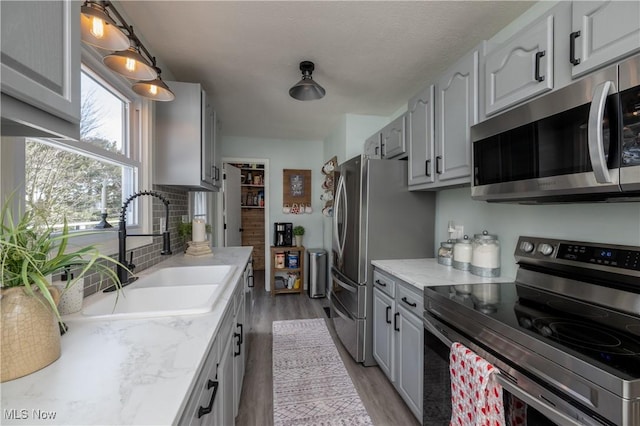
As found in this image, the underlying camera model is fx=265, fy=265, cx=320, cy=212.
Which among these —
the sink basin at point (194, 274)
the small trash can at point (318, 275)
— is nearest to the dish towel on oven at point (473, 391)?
the sink basin at point (194, 274)

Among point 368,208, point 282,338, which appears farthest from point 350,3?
point 282,338

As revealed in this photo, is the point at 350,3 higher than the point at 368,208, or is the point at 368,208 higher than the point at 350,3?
the point at 350,3

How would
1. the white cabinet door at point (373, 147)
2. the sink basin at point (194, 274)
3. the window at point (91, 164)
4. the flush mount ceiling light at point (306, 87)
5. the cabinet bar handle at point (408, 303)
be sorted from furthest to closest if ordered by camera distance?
the white cabinet door at point (373, 147) < the flush mount ceiling light at point (306, 87) < the sink basin at point (194, 274) < the cabinet bar handle at point (408, 303) < the window at point (91, 164)

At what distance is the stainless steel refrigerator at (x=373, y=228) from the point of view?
83.7 inches

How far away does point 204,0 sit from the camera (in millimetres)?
1432

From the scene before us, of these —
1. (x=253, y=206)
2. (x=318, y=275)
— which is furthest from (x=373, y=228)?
(x=253, y=206)

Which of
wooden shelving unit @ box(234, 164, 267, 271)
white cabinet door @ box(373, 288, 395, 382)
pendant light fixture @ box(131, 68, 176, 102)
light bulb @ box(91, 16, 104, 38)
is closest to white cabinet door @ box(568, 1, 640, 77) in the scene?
white cabinet door @ box(373, 288, 395, 382)

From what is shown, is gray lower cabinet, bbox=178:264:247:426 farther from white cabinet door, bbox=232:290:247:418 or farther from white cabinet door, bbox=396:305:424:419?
white cabinet door, bbox=396:305:424:419

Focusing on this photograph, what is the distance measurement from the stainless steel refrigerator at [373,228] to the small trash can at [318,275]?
156 centimetres

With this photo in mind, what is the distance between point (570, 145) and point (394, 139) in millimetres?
1462

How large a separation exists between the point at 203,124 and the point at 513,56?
1998 mm

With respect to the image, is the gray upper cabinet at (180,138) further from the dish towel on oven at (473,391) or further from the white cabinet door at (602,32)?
Result: the white cabinet door at (602,32)

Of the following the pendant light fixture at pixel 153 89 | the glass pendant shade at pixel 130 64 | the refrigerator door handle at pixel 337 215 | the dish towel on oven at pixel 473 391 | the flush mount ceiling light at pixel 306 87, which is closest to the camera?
the dish towel on oven at pixel 473 391

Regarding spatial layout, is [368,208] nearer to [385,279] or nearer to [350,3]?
[385,279]
